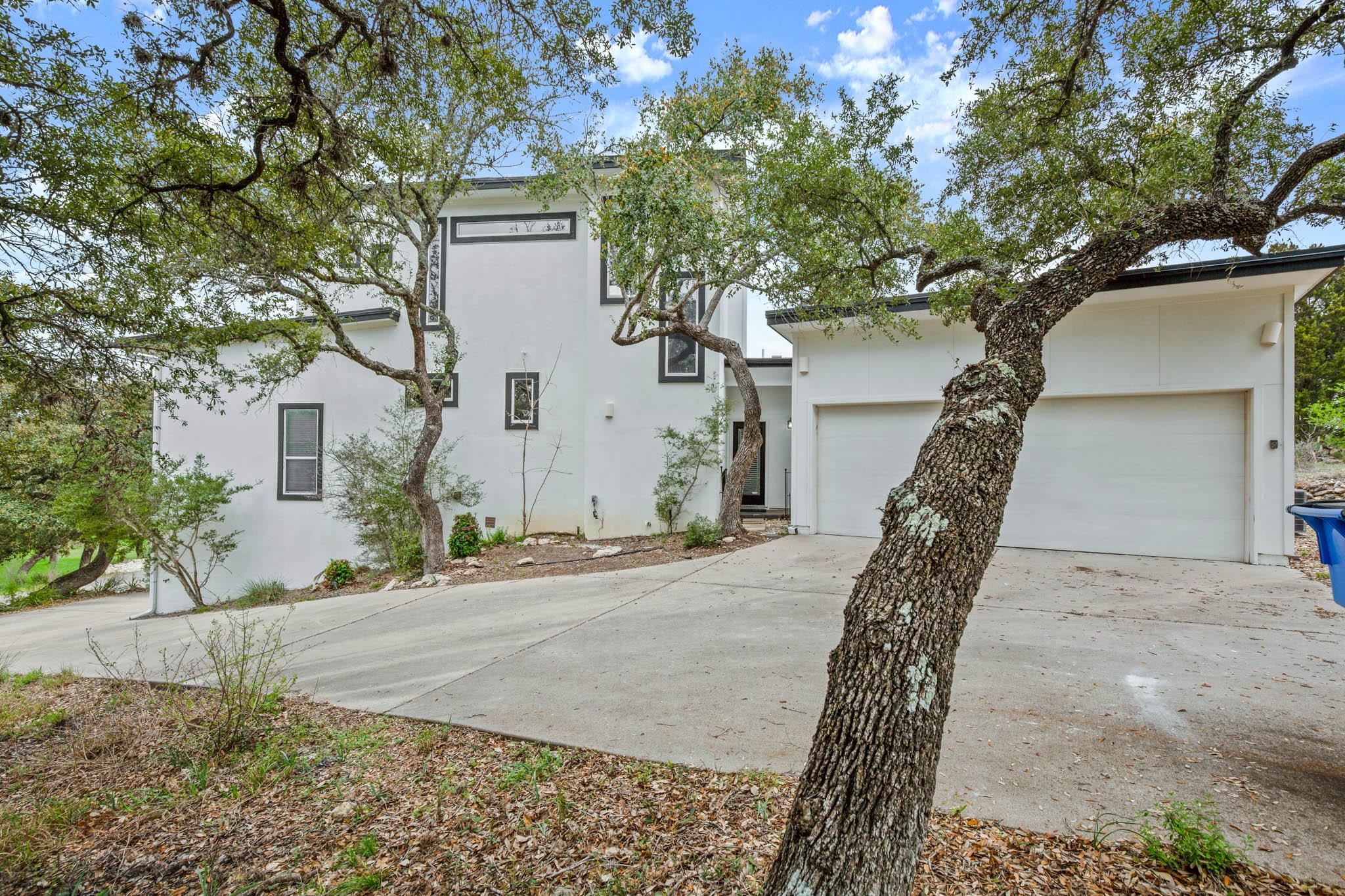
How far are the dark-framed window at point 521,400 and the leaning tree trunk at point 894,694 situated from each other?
9676mm

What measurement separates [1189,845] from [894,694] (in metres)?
1.32

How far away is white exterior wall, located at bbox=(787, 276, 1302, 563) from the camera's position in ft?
23.6

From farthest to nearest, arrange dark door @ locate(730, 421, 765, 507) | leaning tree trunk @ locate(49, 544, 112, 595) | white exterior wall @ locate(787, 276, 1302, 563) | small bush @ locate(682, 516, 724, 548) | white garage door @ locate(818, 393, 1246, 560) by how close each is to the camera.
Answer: leaning tree trunk @ locate(49, 544, 112, 595) < dark door @ locate(730, 421, 765, 507) < small bush @ locate(682, 516, 724, 548) < white garage door @ locate(818, 393, 1246, 560) < white exterior wall @ locate(787, 276, 1302, 563)

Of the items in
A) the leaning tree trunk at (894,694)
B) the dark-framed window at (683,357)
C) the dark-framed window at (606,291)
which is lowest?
the leaning tree trunk at (894,694)

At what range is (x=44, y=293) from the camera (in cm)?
379

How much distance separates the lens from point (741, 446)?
9828mm

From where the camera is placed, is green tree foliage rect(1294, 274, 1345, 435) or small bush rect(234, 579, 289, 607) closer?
small bush rect(234, 579, 289, 607)

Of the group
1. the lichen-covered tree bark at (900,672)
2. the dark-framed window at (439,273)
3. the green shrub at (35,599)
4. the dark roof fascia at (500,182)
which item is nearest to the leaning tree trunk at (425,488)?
the dark-framed window at (439,273)

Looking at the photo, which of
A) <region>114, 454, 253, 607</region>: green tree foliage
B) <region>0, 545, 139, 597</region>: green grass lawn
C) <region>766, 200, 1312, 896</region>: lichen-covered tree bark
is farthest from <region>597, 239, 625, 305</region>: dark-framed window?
<region>0, 545, 139, 597</region>: green grass lawn

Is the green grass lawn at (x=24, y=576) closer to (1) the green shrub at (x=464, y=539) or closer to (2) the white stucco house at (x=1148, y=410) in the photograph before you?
(1) the green shrub at (x=464, y=539)

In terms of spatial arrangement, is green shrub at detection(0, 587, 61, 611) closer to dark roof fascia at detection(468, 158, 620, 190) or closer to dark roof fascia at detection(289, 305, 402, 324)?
dark roof fascia at detection(289, 305, 402, 324)

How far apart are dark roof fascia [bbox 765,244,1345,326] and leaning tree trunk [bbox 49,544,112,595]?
19978 mm

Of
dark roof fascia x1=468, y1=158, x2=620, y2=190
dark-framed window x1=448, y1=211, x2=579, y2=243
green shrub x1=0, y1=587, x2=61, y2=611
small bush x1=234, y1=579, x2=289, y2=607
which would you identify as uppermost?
dark roof fascia x1=468, y1=158, x2=620, y2=190

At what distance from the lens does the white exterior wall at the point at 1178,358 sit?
23.6 feet
